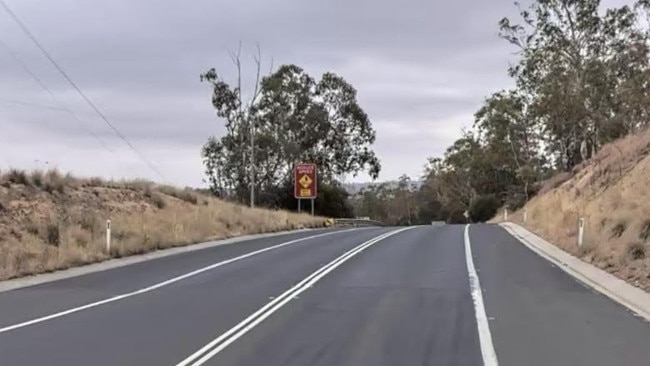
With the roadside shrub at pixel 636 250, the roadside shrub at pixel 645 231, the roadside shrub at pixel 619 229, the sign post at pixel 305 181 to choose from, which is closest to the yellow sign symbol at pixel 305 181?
the sign post at pixel 305 181

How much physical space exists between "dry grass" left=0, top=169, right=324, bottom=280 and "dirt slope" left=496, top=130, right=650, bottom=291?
12.8 metres

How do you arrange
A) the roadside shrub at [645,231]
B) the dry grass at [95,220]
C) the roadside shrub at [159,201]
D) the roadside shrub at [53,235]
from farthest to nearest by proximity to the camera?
the roadside shrub at [159,201] < the roadside shrub at [53,235] < the dry grass at [95,220] < the roadside shrub at [645,231]

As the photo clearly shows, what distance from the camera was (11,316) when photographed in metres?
12.6

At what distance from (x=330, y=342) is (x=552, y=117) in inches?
1966

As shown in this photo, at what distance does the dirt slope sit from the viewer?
18312 mm

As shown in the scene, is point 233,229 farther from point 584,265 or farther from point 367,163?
point 367,163

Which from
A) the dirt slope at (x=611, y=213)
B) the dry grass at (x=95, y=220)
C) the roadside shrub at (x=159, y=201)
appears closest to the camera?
the dirt slope at (x=611, y=213)

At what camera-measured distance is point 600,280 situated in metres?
17.0

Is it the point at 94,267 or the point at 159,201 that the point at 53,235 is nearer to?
the point at 94,267

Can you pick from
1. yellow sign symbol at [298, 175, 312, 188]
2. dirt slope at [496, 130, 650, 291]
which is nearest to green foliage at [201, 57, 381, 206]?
yellow sign symbol at [298, 175, 312, 188]

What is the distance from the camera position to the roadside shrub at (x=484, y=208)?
8256 centimetres

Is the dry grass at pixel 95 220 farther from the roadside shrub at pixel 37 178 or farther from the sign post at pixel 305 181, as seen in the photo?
the sign post at pixel 305 181

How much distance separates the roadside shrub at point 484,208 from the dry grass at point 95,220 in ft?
129

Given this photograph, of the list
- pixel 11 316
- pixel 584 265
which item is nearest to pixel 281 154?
pixel 584 265
